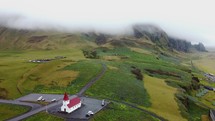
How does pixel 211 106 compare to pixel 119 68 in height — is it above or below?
below

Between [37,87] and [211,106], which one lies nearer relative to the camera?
[37,87]

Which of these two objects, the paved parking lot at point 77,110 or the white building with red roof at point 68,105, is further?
the white building with red roof at point 68,105

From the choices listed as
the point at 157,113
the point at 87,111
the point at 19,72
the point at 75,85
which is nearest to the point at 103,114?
the point at 87,111

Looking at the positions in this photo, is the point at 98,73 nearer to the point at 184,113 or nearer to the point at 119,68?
the point at 119,68

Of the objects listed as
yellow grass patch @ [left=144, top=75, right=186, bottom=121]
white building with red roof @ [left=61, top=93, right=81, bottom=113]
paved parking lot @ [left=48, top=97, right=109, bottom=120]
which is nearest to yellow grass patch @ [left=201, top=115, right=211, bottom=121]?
yellow grass patch @ [left=144, top=75, right=186, bottom=121]

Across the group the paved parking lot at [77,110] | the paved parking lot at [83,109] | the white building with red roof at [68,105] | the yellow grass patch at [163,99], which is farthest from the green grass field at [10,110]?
the yellow grass patch at [163,99]

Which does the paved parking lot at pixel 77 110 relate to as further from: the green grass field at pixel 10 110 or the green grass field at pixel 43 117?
the green grass field at pixel 10 110

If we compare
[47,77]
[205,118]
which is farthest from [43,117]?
[205,118]
